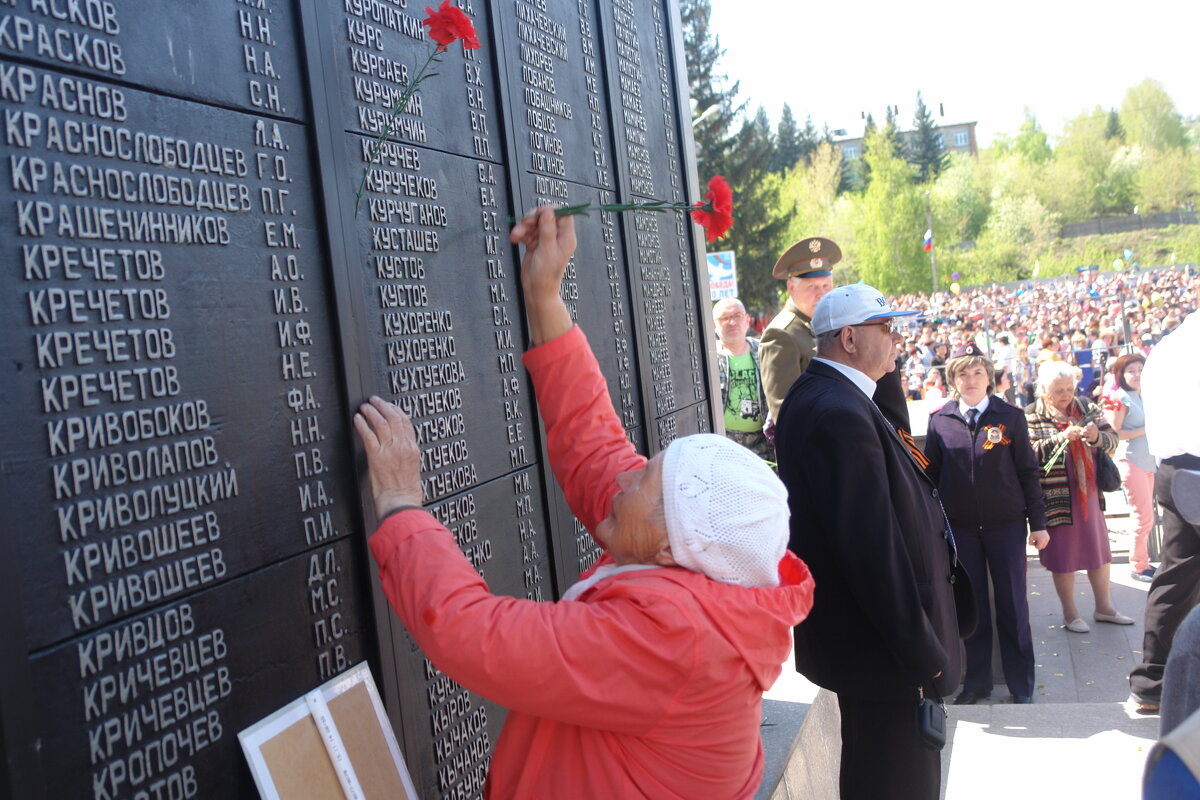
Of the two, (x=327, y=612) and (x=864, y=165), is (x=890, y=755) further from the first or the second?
(x=864, y=165)

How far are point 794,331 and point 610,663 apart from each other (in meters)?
4.15

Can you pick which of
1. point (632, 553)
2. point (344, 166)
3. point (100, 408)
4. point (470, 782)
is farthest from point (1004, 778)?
point (100, 408)

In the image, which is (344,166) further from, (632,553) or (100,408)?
(632,553)

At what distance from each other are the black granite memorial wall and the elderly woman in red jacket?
38 centimetres

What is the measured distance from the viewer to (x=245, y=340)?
82.6 inches

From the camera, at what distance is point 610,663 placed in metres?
1.71

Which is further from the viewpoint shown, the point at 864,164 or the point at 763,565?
the point at 864,164

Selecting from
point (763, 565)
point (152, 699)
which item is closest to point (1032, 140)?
point (763, 565)

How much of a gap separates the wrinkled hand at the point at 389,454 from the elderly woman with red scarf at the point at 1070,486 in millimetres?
5711

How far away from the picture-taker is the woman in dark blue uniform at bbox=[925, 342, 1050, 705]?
611 centimetres

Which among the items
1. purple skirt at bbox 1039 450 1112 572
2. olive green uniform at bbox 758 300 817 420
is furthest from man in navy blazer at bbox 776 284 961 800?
purple skirt at bbox 1039 450 1112 572

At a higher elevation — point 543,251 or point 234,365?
point 543,251

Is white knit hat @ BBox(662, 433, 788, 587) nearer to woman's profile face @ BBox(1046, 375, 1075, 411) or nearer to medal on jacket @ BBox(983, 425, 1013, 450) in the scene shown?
medal on jacket @ BBox(983, 425, 1013, 450)

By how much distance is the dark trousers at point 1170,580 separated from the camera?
5242 mm
